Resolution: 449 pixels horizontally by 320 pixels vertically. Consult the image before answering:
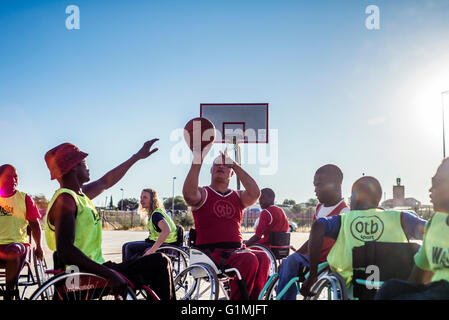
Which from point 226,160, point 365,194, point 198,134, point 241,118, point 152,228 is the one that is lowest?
point 152,228

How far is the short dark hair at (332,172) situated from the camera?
173 inches

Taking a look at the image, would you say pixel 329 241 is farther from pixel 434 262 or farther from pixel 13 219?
pixel 13 219

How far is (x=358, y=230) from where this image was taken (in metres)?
3.53

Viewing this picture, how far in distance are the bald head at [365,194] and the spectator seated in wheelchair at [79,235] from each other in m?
1.56

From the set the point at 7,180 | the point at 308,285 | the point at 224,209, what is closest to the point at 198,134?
the point at 224,209

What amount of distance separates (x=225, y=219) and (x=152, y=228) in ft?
10.5

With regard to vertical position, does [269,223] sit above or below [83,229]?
below

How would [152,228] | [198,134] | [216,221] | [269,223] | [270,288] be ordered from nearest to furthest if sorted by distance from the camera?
[270,288] < [198,134] < [216,221] < [269,223] < [152,228]

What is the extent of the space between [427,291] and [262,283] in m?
2.16

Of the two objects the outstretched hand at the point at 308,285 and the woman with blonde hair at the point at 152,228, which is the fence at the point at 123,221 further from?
the outstretched hand at the point at 308,285

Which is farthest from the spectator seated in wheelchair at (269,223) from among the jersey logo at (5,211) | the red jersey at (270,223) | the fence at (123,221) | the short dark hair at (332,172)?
the fence at (123,221)
